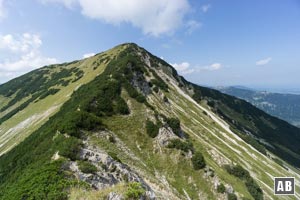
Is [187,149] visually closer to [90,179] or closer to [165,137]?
[165,137]

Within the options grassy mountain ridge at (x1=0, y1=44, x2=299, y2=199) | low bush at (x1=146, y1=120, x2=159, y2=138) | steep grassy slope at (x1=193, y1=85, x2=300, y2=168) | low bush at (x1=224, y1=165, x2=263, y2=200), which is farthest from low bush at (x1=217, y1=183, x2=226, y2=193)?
steep grassy slope at (x1=193, y1=85, x2=300, y2=168)

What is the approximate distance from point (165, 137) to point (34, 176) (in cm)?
2779

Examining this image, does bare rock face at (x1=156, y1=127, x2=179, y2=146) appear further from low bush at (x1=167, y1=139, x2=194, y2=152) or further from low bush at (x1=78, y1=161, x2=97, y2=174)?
low bush at (x1=78, y1=161, x2=97, y2=174)

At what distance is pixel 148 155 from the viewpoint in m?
48.6

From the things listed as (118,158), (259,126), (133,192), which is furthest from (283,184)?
(259,126)

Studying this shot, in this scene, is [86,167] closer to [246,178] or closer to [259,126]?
[246,178]

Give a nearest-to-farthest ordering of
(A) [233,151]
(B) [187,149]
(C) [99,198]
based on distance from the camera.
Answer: (C) [99,198], (B) [187,149], (A) [233,151]

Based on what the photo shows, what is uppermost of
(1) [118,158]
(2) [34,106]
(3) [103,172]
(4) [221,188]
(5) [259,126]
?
(2) [34,106]

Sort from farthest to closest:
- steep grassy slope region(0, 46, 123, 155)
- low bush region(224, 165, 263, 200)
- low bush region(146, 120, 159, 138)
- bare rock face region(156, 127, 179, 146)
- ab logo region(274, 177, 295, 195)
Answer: steep grassy slope region(0, 46, 123, 155) → low bush region(224, 165, 263, 200) → low bush region(146, 120, 159, 138) → bare rock face region(156, 127, 179, 146) → ab logo region(274, 177, 295, 195)

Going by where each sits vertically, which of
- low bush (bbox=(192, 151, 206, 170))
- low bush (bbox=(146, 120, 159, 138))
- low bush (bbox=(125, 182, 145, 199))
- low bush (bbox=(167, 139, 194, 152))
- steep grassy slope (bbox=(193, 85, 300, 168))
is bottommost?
steep grassy slope (bbox=(193, 85, 300, 168))

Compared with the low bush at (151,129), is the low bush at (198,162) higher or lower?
lower

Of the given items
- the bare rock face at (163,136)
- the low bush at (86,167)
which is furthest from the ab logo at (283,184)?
the bare rock face at (163,136)

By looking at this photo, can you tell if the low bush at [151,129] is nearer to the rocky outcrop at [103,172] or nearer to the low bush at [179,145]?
the low bush at [179,145]

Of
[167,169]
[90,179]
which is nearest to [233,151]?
[167,169]
